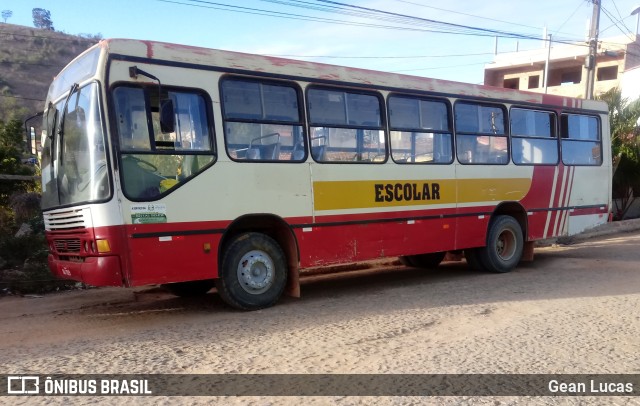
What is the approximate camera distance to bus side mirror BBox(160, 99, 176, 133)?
5113 mm

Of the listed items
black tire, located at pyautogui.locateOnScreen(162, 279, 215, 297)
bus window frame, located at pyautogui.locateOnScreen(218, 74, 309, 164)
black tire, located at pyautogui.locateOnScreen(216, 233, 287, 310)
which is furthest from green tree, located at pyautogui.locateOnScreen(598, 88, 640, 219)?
black tire, located at pyautogui.locateOnScreen(162, 279, 215, 297)

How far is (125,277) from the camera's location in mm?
5121

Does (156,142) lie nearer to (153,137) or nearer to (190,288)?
(153,137)

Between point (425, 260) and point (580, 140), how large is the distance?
4008 millimetres

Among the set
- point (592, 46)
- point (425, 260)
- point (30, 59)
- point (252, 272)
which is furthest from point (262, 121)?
point (30, 59)

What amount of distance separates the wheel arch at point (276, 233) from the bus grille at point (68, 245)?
1.55 meters

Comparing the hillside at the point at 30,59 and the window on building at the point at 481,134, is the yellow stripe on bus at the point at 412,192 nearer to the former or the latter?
the window on building at the point at 481,134

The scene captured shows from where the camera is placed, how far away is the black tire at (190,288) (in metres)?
6.88

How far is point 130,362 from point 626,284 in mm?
7010

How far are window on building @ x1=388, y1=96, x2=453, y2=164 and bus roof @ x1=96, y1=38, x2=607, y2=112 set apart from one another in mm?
242

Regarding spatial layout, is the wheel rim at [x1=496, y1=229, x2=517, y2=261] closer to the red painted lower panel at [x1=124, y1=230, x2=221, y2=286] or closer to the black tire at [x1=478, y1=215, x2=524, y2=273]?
the black tire at [x1=478, y1=215, x2=524, y2=273]

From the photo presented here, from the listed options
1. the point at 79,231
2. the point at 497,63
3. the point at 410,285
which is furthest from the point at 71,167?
the point at 497,63

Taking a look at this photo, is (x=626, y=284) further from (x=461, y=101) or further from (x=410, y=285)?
(x=461, y=101)

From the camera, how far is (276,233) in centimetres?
642
